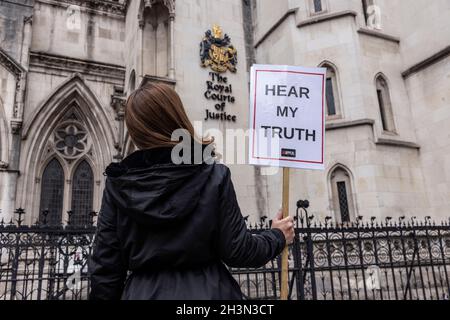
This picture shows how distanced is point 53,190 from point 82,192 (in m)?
1.07

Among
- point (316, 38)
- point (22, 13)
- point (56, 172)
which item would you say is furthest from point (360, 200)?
point (22, 13)

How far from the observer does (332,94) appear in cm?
1070

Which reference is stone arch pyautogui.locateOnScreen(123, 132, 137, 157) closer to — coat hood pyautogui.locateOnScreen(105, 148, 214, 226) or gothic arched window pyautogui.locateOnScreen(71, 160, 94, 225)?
gothic arched window pyautogui.locateOnScreen(71, 160, 94, 225)

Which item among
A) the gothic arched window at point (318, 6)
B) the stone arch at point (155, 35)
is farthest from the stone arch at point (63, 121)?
the gothic arched window at point (318, 6)

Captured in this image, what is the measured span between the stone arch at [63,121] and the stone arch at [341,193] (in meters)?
8.78

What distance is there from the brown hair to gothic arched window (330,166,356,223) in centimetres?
863

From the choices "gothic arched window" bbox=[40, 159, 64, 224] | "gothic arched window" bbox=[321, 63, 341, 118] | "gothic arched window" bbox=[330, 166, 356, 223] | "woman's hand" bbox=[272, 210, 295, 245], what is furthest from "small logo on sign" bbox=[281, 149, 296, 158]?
"gothic arched window" bbox=[40, 159, 64, 224]

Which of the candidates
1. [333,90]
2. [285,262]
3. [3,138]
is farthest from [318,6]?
[3,138]

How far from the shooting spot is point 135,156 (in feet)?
5.90

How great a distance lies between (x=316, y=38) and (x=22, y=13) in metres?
10.9

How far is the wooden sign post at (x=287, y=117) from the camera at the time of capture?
282 centimetres

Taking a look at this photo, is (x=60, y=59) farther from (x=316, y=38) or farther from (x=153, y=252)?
(x=153, y=252)

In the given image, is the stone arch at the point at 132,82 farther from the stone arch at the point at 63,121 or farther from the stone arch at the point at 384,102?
the stone arch at the point at 384,102
